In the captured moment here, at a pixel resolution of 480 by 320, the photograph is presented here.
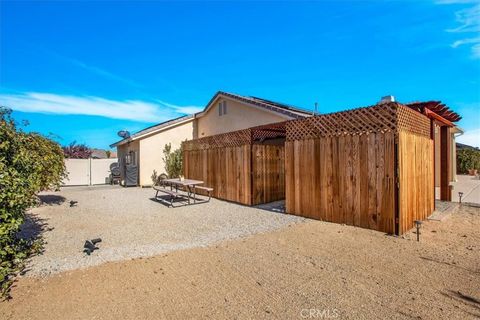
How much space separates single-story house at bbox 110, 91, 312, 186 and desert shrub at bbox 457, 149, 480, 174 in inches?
778

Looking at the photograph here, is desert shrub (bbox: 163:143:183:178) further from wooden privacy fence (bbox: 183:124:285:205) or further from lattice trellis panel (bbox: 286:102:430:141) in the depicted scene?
lattice trellis panel (bbox: 286:102:430:141)

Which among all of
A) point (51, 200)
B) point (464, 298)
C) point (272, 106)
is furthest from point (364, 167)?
point (51, 200)

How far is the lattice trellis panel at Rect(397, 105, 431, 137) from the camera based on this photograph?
556 cm

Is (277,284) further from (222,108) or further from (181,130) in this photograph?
(181,130)

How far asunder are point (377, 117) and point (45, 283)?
6.94 meters

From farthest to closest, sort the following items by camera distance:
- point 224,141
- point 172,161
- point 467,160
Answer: point 467,160 < point 172,161 < point 224,141

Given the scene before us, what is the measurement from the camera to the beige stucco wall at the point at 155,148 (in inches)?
672

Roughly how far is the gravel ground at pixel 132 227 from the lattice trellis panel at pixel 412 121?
356cm

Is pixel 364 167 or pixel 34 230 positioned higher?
pixel 364 167

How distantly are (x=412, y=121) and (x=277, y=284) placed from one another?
5.46 metres

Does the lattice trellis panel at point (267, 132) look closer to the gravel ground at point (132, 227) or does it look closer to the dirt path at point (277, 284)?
the gravel ground at point (132, 227)

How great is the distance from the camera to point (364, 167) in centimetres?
596

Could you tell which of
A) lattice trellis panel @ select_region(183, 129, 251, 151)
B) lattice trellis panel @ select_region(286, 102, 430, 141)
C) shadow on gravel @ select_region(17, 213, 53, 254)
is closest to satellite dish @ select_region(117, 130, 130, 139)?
lattice trellis panel @ select_region(183, 129, 251, 151)

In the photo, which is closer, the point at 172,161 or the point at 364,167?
the point at 364,167
